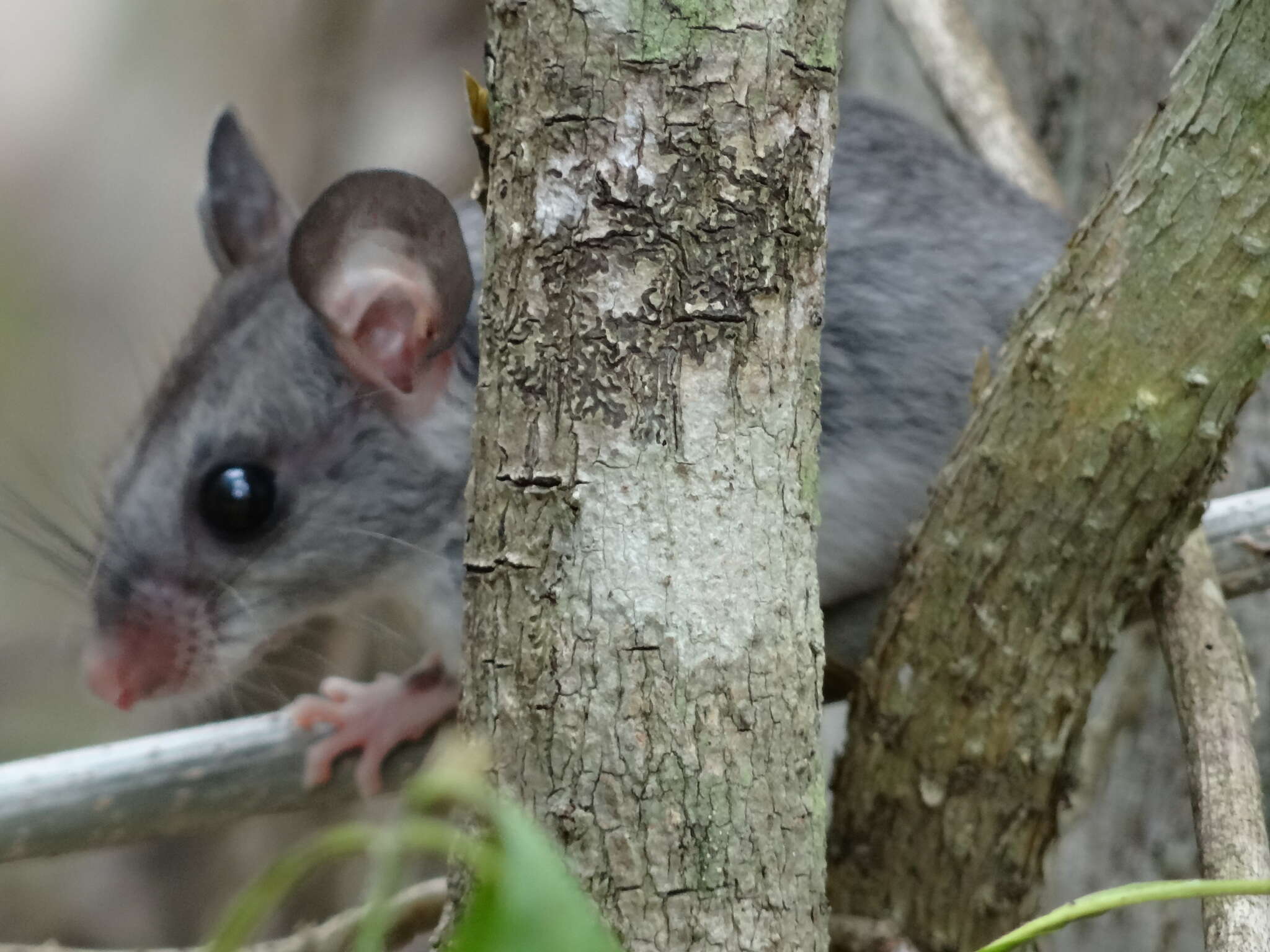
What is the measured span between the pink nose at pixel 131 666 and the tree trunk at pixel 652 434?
2.87ft

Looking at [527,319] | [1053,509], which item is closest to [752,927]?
[527,319]

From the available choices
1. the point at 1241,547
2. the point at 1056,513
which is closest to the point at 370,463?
the point at 1056,513

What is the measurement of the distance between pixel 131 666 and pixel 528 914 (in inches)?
50.2

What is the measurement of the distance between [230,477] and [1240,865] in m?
1.02

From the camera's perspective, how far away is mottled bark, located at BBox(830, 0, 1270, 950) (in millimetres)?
1005

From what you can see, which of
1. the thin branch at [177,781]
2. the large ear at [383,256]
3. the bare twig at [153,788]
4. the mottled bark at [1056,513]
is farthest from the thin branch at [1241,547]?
the bare twig at [153,788]

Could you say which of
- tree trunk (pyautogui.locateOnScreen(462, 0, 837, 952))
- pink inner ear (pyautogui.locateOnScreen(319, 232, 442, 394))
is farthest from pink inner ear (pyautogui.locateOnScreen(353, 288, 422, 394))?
tree trunk (pyautogui.locateOnScreen(462, 0, 837, 952))

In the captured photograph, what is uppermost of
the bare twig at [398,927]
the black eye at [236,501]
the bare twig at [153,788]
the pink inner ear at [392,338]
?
the pink inner ear at [392,338]

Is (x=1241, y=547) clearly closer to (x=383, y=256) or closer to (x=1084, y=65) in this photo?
(x=383, y=256)

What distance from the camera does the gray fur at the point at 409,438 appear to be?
60.4 inches

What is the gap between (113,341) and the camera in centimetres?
377

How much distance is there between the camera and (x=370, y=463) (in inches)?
61.1

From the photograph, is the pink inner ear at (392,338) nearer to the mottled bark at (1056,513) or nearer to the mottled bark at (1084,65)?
the mottled bark at (1056,513)

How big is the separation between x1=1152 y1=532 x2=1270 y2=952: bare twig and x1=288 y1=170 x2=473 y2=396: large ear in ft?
2.04
